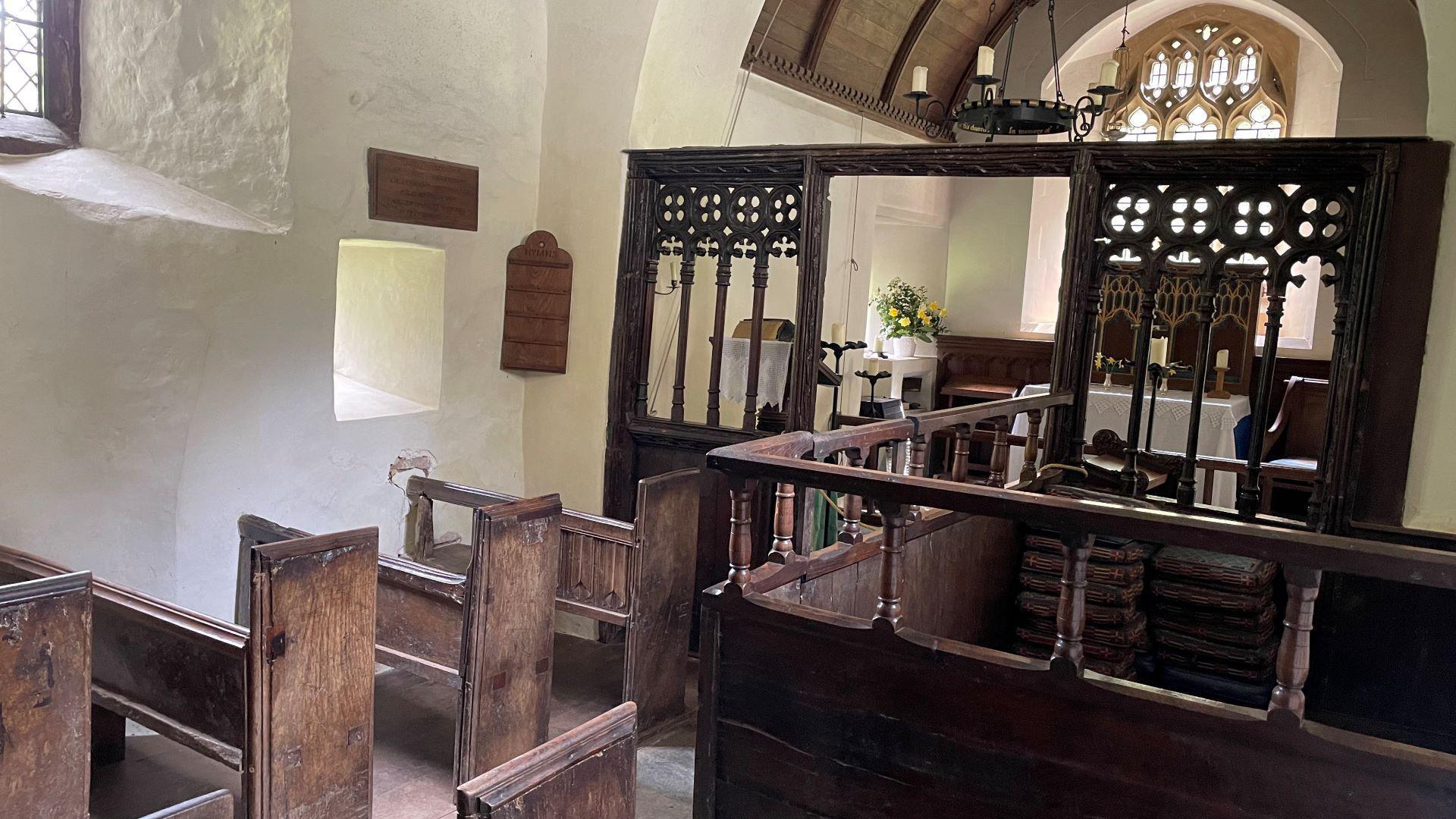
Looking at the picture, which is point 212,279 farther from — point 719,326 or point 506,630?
point 719,326

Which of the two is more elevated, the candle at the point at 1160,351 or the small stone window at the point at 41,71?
the small stone window at the point at 41,71

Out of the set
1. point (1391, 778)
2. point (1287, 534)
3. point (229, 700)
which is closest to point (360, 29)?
point (229, 700)

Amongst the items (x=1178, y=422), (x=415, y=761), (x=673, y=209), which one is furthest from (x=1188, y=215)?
(x=1178, y=422)

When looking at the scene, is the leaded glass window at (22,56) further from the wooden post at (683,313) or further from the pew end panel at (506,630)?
the wooden post at (683,313)

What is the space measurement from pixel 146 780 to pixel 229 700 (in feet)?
2.94

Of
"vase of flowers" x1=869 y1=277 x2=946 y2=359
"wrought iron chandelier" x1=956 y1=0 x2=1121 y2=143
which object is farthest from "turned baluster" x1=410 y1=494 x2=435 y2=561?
"vase of flowers" x1=869 y1=277 x2=946 y2=359

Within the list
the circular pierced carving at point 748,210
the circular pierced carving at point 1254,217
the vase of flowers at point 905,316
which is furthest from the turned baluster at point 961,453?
the vase of flowers at point 905,316

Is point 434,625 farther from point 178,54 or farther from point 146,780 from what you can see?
point 178,54

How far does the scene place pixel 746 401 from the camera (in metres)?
4.54

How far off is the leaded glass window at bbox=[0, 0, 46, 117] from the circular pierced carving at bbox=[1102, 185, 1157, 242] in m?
3.84

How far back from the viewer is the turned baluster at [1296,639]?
5.64 feet

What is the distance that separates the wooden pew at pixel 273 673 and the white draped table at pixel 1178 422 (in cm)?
485

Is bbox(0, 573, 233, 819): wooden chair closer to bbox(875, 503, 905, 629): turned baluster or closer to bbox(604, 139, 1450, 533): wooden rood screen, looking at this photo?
bbox(875, 503, 905, 629): turned baluster

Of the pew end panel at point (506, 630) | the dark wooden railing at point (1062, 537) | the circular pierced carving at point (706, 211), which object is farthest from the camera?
the circular pierced carving at point (706, 211)
